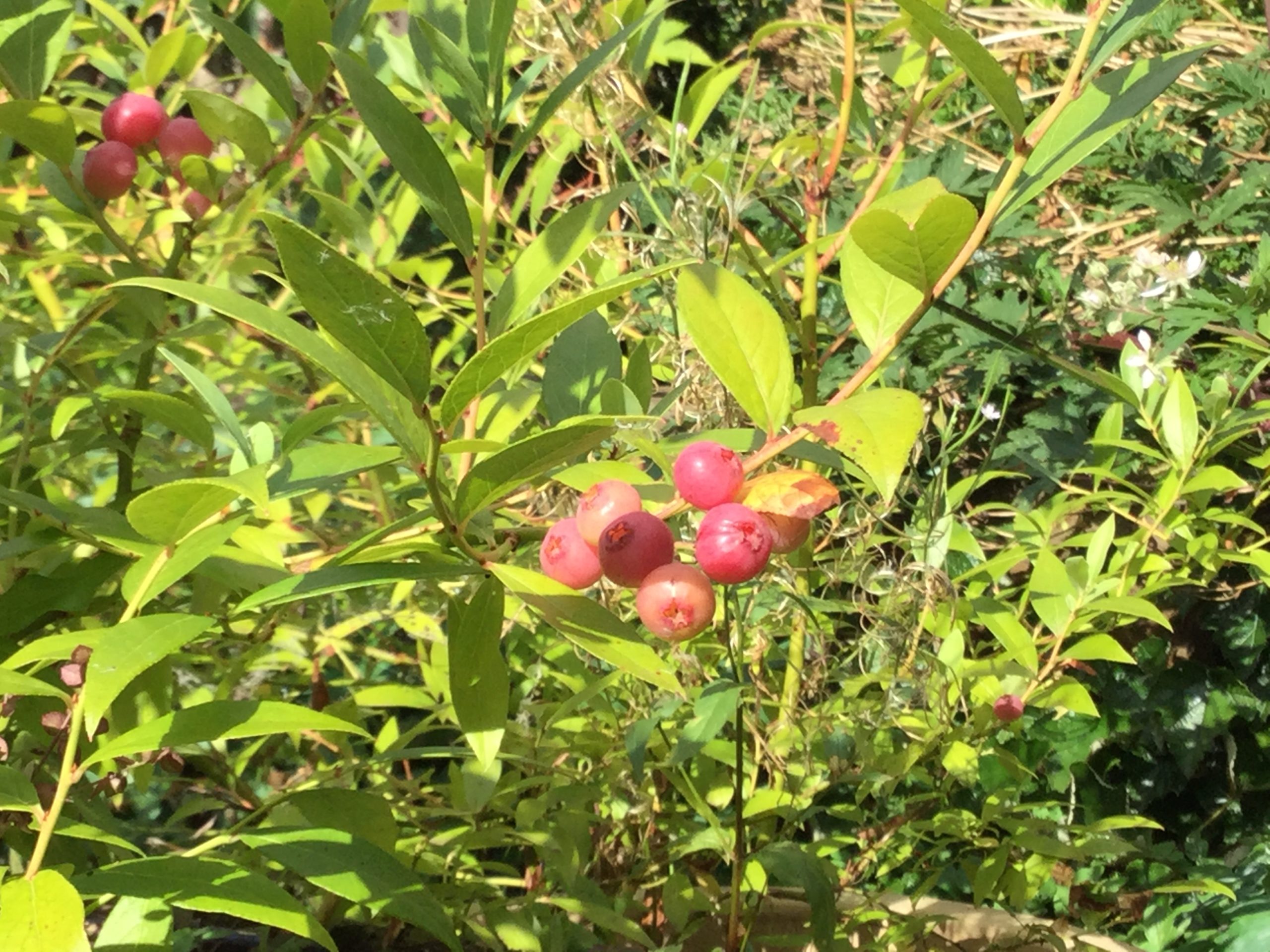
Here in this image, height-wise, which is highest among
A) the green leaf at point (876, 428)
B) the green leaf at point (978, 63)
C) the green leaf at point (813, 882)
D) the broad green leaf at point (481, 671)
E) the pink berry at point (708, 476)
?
the green leaf at point (978, 63)

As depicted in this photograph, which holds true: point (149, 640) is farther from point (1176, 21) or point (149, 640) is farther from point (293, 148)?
point (1176, 21)

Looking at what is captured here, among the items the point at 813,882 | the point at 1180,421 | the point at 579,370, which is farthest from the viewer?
the point at 1180,421

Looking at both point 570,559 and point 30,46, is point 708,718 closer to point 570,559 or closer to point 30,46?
point 570,559

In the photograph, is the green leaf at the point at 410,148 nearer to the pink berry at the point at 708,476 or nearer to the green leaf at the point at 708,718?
the pink berry at the point at 708,476

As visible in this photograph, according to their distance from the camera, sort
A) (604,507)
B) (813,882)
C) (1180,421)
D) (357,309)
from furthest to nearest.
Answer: (1180,421)
(813,882)
(604,507)
(357,309)

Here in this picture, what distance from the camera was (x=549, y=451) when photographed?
0.35m

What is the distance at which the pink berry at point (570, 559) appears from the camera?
16.2 inches

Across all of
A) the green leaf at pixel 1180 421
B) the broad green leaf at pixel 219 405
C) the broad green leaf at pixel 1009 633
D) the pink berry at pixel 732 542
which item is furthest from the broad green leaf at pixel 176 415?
the green leaf at pixel 1180 421

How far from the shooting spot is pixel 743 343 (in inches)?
16.0

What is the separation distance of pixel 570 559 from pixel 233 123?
37 centimetres

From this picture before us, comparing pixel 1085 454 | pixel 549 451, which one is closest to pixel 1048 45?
pixel 1085 454

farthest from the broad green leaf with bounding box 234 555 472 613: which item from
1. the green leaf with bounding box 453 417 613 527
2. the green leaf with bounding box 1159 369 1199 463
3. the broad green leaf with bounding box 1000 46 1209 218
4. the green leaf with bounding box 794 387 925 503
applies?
the green leaf with bounding box 1159 369 1199 463

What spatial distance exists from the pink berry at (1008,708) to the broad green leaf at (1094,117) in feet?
1.41

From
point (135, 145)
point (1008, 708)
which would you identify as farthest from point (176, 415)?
point (1008, 708)
